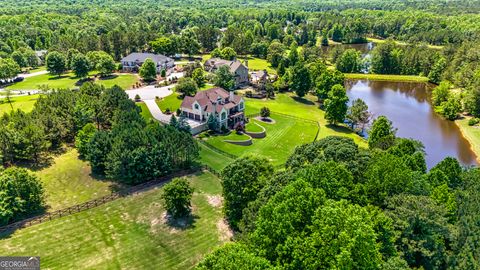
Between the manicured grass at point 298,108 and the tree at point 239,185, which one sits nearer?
the tree at point 239,185

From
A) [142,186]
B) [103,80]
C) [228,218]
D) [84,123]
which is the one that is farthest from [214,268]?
[103,80]

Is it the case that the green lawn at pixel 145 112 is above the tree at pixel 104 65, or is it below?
below

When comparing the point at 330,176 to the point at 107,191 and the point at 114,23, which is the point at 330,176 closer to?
the point at 107,191

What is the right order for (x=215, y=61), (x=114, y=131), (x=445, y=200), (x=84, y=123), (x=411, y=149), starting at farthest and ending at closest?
(x=215, y=61), (x=84, y=123), (x=114, y=131), (x=411, y=149), (x=445, y=200)

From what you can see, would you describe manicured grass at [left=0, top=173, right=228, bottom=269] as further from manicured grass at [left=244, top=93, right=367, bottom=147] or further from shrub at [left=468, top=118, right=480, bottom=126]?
shrub at [left=468, top=118, right=480, bottom=126]

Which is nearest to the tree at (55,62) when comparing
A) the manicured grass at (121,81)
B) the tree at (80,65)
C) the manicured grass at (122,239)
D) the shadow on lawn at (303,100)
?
the tree at (80,65)

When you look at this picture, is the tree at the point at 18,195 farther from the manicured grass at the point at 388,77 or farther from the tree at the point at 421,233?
the manicured grass at the point at 388,77
